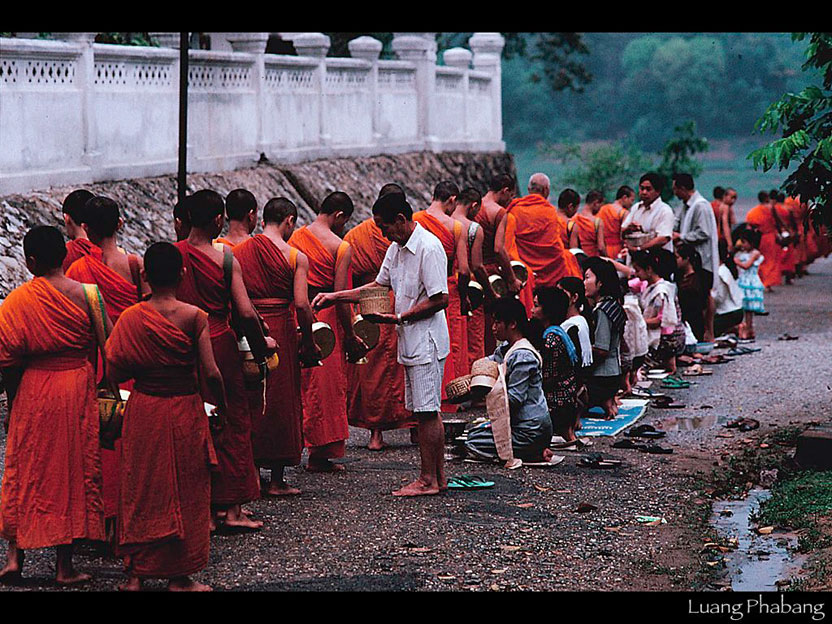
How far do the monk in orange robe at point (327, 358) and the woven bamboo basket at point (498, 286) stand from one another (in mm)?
2089

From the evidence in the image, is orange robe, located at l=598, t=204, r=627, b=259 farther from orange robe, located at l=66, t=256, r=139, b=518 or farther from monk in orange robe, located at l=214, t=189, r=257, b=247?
orange robe, located at l=66, t=256, r=139, b=518

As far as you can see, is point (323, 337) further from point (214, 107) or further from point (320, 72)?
point (320, 72)

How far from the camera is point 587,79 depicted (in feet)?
101

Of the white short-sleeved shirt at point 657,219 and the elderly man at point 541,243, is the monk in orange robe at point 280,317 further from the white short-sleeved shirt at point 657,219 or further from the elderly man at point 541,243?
the white short-sleeved shirt at point 657,219

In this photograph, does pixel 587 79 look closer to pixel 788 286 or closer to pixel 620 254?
pixel 788 286

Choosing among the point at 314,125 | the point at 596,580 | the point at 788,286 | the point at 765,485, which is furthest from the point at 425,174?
the point at 596,580

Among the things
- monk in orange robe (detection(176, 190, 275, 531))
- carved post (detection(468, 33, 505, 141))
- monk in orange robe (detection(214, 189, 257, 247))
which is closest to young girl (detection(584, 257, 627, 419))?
monk in orange robe (detection(214, 189, 257, 247))

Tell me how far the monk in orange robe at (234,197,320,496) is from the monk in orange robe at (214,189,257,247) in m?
0.08

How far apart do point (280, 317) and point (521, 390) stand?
1.70 meters

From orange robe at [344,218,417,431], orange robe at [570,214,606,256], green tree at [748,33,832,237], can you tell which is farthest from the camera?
orange robe at [570,214,606,256]

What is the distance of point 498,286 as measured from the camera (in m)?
9.80

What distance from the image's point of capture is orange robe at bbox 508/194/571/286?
37.1 feet

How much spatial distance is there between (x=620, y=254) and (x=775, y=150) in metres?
6.27

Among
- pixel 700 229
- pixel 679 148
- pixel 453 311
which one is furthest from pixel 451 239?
pixel 679 148
